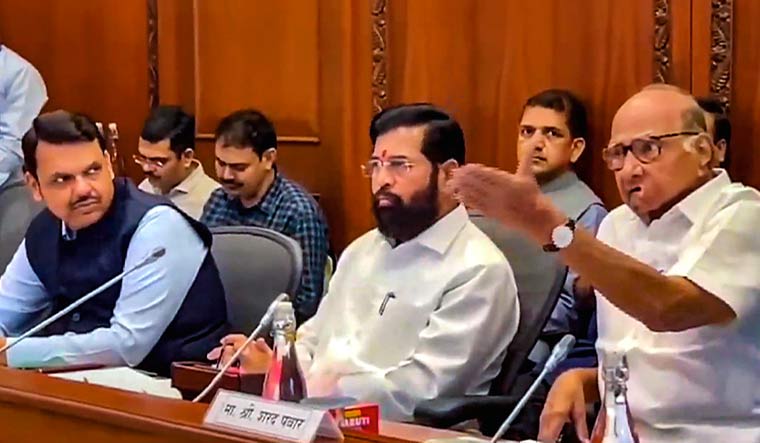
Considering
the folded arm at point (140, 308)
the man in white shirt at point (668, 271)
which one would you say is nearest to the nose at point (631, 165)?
the man in white shirt at point (668, 271)

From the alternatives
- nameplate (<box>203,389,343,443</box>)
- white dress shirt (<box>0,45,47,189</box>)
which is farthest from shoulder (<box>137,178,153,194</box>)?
nameplate (<box>203,389,343,443</box>)

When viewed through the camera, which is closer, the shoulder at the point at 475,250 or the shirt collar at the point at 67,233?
the shoulder at the point at 475,250

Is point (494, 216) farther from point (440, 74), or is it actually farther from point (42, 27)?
point (42, 27)

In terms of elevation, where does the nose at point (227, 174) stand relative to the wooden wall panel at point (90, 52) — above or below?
below

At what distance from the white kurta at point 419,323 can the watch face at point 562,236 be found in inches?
23.0

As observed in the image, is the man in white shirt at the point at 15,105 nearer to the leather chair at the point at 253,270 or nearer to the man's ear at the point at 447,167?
the leather chair at the point at 253,270

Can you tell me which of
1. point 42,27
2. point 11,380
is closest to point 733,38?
point 11,380

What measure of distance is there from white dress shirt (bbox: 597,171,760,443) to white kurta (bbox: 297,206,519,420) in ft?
1.36

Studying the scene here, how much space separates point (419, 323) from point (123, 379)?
638 mm

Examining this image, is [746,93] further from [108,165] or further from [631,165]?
[108,165]

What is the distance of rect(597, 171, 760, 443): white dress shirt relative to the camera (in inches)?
85.0

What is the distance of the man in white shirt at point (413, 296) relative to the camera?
102 inches

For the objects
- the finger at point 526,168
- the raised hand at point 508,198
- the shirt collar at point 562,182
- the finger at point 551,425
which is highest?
the finger at point 526,168

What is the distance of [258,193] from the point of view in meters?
4.50
